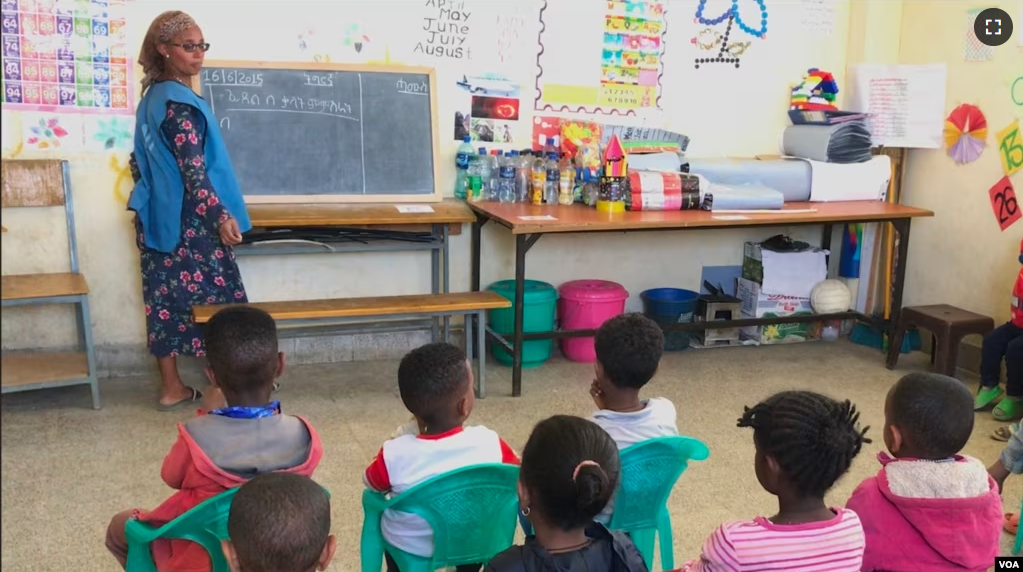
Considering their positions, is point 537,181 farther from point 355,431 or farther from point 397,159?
point 355,431

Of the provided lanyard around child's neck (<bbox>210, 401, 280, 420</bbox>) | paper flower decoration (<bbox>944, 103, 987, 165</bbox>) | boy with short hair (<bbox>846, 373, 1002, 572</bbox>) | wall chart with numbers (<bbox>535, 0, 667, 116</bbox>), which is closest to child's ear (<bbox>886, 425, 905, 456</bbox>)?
boy with short hair (<bbox>846, 373, 1002, 572</bbox>)

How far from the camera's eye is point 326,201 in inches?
167

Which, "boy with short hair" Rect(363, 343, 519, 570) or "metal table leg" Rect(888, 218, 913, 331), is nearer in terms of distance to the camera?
"boy with short hair" Rect(363, 343, 519, 570)

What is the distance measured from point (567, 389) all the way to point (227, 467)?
8.53 ft

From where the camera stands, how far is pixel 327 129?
4.25 m

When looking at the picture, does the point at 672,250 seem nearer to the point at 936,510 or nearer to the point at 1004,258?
the point at 1004,258

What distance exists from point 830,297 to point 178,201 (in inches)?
130

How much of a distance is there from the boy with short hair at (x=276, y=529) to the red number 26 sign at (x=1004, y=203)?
411 cm

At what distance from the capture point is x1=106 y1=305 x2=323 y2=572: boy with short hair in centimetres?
170

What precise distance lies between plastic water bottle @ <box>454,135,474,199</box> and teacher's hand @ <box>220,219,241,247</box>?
1.24 metres

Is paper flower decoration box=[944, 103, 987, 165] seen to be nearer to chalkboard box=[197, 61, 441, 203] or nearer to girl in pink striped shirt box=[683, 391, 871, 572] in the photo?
chalkboard box=[197, 61, 441, 203]

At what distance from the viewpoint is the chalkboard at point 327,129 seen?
13.5ft

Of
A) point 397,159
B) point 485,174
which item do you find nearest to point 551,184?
point 485,174

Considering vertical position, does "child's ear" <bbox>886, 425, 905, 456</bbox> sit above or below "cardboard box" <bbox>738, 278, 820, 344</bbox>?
above
